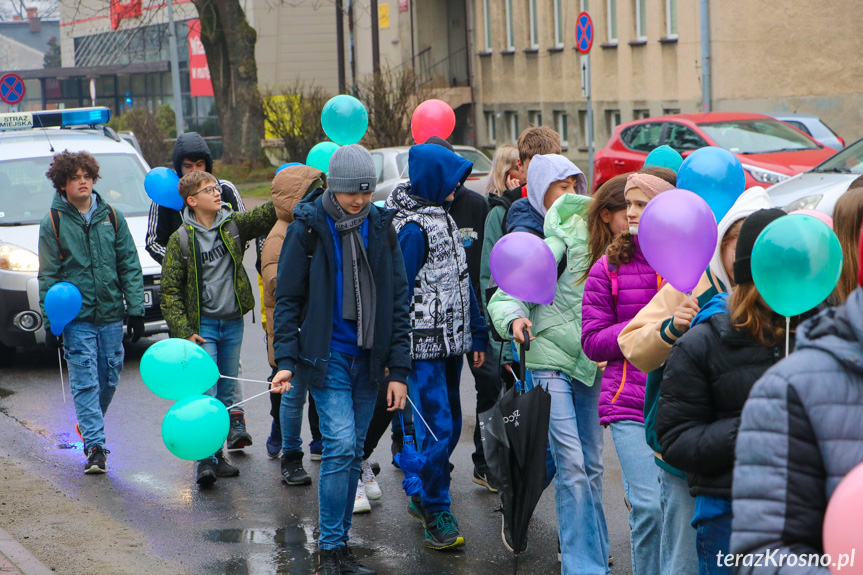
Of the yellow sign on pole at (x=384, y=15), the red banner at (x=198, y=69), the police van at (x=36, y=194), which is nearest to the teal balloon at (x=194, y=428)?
the police van at (x=36, y=194)

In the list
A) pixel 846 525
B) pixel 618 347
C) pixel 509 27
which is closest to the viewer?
pixel 846 525

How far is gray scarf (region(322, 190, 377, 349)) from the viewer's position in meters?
4.86

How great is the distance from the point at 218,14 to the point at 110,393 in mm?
27147

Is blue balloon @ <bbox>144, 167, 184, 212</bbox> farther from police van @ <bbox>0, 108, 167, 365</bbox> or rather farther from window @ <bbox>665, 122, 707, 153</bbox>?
window @ <bbox>665, 122, 707, 153</bbox>

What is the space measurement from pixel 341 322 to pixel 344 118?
9.59 feet

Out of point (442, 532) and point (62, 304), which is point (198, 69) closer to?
point (62, 304)

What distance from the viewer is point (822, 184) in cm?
1070

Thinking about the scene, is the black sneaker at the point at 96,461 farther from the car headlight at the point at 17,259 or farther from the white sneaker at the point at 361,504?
the car headlight at the point at 17,259

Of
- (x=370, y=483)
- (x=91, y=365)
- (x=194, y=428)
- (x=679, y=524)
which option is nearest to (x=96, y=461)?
(x=91, y=365)

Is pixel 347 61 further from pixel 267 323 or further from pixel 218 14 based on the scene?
pixel 267 323

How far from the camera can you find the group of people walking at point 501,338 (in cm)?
211

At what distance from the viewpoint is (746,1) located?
83.3 ft

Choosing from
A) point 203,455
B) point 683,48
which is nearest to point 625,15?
point 683,48

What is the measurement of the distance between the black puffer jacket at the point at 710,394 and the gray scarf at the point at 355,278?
211 centimetres
